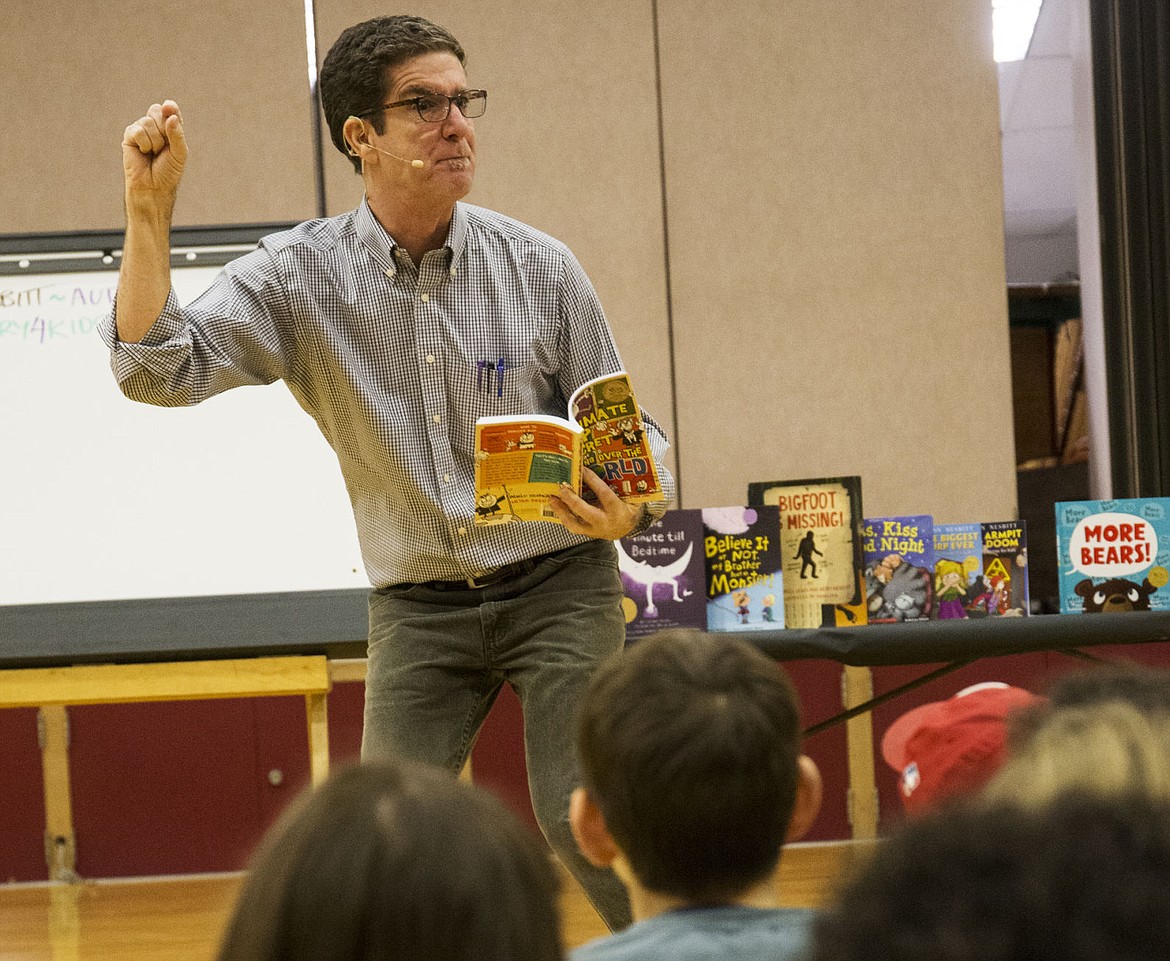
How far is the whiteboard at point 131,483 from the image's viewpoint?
327 cm

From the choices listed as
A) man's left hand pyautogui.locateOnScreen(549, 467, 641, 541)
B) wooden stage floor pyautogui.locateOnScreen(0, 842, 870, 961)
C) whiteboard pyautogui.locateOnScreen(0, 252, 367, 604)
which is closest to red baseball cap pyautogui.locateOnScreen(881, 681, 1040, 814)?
man's left hand pyautogui.locateOnScreen(549, 467, 641, 541)

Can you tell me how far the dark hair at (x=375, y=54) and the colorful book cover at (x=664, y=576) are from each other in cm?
123

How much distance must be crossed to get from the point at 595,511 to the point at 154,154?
2.48ft

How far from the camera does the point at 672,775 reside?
1112 mm

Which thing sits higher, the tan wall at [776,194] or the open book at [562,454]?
the tan wall at [776,194]

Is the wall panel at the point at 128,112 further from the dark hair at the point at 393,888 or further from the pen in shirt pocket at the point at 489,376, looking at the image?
the dark hair at the point at 393,888

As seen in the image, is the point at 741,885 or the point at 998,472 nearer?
the point at 741,885

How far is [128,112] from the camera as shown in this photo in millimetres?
3783

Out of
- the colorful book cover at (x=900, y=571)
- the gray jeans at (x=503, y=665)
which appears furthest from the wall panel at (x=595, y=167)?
the gray jeans at (x=503, y=665)

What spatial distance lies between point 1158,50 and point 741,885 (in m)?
3.44

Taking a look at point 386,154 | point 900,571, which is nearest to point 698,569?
point 900,571

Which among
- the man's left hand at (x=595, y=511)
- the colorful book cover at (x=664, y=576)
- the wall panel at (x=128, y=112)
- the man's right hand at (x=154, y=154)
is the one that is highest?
the wall panel at (x=128, y=112)

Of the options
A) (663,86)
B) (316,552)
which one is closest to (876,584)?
(316,552)

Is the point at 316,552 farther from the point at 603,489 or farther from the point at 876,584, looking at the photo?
the point at 603,489
